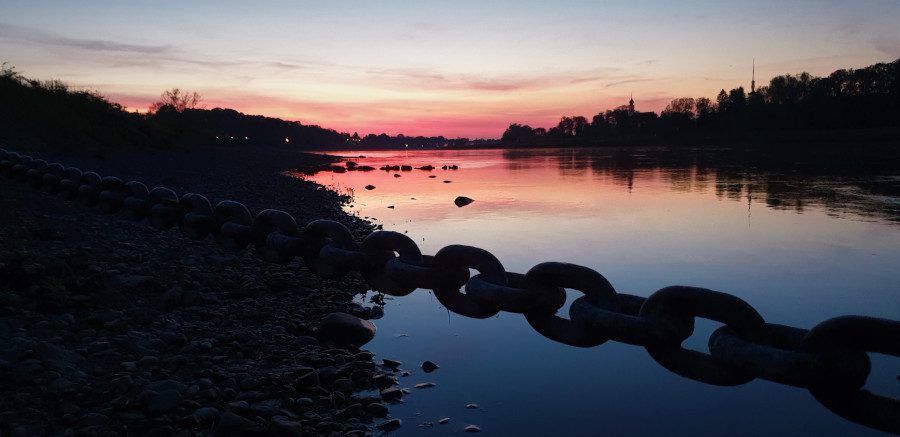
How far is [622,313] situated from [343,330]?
3979mm

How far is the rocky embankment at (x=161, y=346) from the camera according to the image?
3037 millimetres

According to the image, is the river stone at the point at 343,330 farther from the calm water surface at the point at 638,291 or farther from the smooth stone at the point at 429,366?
the smooth stone at the point at 429,366

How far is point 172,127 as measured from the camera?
2206 inches

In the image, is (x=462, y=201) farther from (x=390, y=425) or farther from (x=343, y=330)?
(x=390, y=425)

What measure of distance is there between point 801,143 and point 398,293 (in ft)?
319

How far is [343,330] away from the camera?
17.0 ft

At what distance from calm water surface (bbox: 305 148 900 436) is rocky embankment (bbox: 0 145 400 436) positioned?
686mm

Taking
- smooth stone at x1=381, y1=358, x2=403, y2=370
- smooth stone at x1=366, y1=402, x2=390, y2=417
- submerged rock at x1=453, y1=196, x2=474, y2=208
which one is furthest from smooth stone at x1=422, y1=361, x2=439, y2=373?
submerged rock at x1=453, y1=196, x2=474, y2=208

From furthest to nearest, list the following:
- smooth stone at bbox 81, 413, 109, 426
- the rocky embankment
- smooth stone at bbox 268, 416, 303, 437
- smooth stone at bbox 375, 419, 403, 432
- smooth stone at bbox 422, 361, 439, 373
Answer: smooth stone at bbox 422, 361, 439, 373
smooth stone at bbox 375, 419, 403, 432
smooth stone at bbox 268, 416, 303, 437
the rocky embankment
smooth stone at bbox 81, 413, 109, 426

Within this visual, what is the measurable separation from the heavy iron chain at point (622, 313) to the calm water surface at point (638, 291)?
201cm

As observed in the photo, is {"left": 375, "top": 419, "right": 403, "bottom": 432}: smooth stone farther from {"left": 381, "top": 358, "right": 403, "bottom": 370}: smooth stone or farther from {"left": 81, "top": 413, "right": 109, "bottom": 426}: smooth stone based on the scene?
{"left": 81, "top": 413, "right": 109, "bottom": 426}: smooth stone

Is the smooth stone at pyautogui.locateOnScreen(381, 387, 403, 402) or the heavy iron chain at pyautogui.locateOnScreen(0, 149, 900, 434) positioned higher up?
the heavy iron chain at pyautogui.locateOnScreen(0, 149, 900, 434)

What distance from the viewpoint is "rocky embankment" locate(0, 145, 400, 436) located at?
9.96 feet

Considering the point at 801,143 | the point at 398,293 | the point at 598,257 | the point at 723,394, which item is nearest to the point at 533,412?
the point at 723,394
